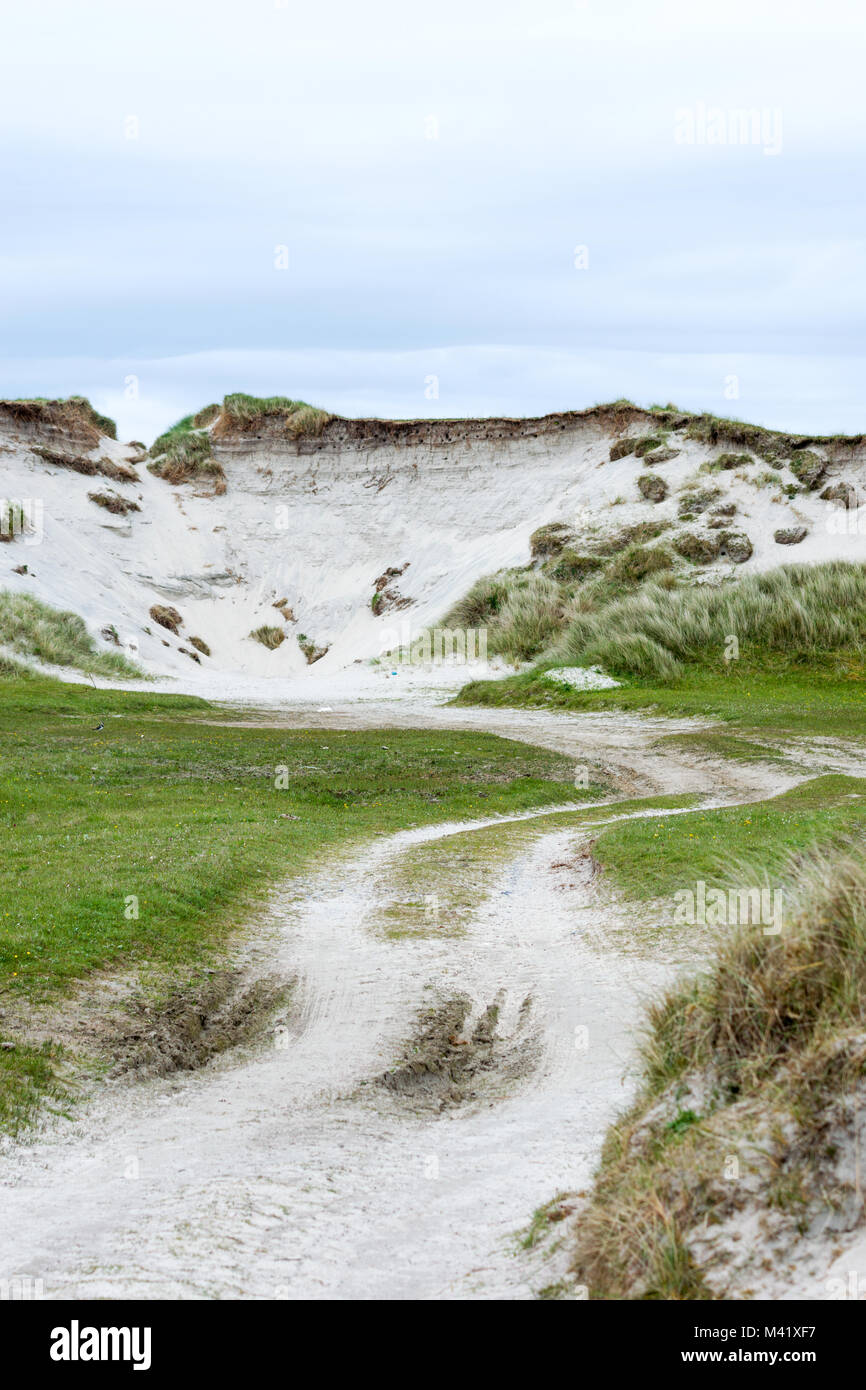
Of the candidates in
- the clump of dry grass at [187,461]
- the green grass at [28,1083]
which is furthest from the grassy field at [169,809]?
the clump of dry grass at [187,461]

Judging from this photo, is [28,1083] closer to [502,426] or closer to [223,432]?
[502,426]

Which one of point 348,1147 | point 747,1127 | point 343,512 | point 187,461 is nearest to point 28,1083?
point 348,1147

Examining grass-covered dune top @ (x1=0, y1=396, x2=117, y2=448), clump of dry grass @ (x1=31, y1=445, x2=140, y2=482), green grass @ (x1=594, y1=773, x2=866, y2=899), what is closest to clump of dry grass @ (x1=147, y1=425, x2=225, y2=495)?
clump of dry grass @ (x1=31, y1=445, x2=140, y2=482)

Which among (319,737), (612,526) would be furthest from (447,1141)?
(612,526)

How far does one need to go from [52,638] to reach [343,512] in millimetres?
28407

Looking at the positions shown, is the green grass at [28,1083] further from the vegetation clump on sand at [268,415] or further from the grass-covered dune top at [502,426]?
the vegetation clump on sand at [268,415]

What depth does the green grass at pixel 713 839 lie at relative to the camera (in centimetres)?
1408

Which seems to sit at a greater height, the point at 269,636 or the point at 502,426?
the point at 502,426

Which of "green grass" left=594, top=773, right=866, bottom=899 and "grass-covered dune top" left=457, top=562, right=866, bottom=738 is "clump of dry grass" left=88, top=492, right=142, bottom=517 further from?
"green grass" left=594, top=773, right=866, bottom=899

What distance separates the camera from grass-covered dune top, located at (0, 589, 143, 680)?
4884 cm

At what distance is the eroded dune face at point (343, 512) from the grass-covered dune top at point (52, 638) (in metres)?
1.80

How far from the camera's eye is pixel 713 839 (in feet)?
52.9

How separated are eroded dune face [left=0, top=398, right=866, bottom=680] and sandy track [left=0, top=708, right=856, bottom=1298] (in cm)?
4503
